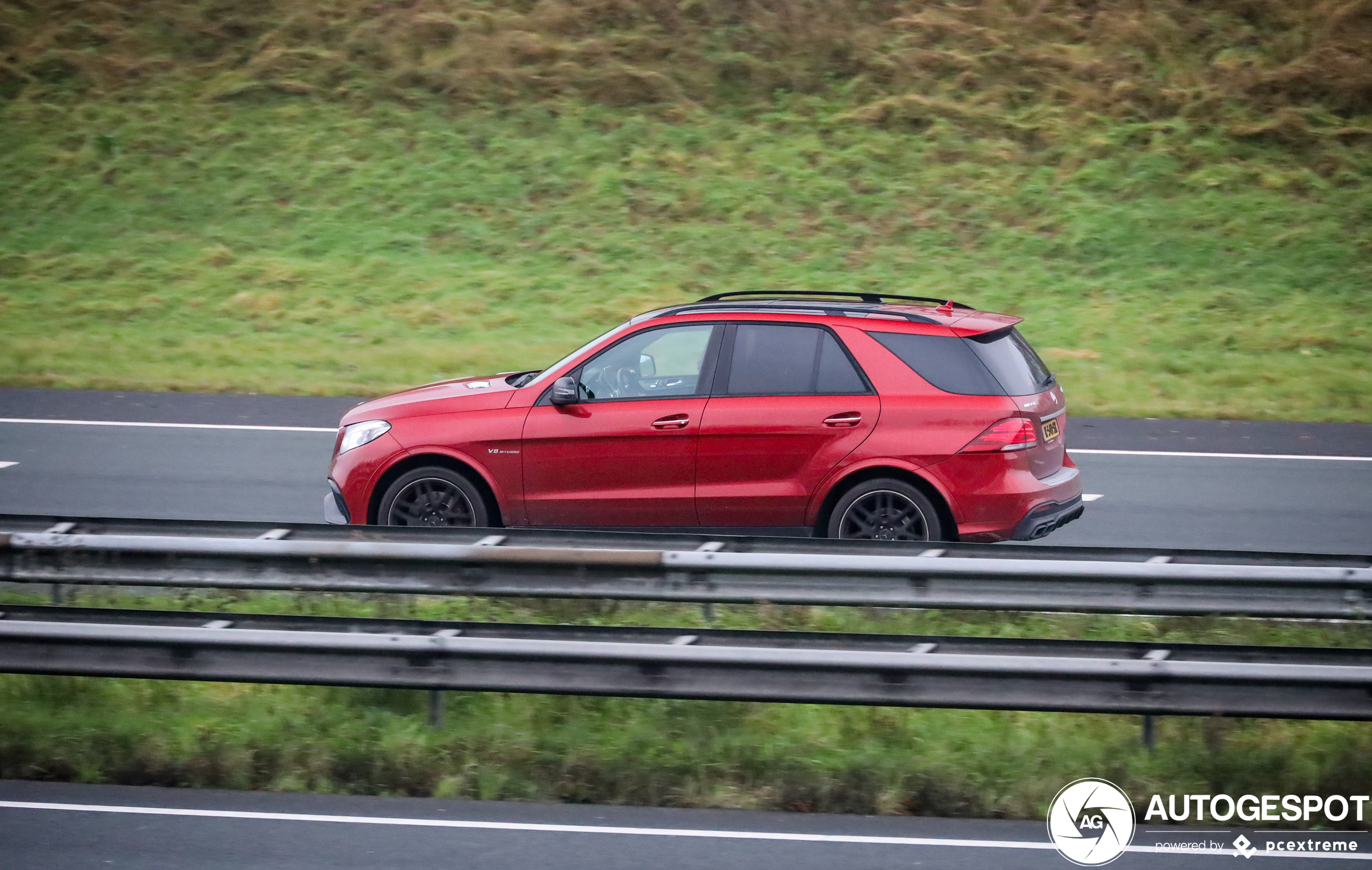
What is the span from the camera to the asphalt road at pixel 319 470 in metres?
11.2

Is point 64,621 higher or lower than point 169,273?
lower

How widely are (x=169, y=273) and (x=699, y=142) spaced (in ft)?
27.6

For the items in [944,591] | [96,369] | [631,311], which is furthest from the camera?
[631,311]

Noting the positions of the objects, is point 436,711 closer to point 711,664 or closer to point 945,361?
point 711,664

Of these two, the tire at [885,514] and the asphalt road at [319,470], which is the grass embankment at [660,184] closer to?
the asphalt road at [319,470]

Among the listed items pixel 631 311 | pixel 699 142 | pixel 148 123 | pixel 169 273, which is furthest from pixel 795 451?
pixel 148 123

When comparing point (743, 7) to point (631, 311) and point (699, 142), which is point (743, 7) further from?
point (631, 311)

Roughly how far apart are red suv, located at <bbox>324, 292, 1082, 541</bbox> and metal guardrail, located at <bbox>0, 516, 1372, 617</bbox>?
4.60 ft

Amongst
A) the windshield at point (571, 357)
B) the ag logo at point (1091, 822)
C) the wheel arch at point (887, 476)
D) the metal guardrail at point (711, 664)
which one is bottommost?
the ag logo at point (1091, 822)

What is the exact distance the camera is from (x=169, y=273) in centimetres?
2044

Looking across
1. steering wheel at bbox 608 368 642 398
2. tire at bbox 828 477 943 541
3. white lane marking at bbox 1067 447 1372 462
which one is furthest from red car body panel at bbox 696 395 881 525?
Answer: white lane marking at bbox 1067 447 1372 462

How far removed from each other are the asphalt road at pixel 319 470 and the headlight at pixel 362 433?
1.62m

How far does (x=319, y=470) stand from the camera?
12562 mm

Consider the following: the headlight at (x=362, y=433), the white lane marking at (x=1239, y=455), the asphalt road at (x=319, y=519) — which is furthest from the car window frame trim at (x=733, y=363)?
the white lane marking at (x=1239, y=455)
